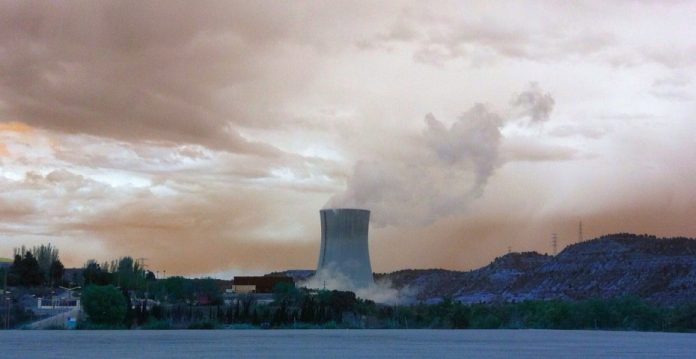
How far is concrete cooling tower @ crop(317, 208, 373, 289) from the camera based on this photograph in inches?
3071

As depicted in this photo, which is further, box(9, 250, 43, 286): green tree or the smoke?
box(9, 250, 43, 286): green tree

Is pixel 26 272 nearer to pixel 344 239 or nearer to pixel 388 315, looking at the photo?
pixel 344 239

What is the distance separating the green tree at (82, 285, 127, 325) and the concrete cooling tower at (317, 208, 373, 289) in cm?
2422

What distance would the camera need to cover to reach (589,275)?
14612 centimetres

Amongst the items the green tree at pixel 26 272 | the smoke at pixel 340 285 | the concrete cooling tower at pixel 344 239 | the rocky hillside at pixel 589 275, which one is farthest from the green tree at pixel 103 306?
the rocky hillside at pixel 589 275

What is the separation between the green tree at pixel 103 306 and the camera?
56969 millimetres

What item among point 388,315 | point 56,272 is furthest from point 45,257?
point 388,315

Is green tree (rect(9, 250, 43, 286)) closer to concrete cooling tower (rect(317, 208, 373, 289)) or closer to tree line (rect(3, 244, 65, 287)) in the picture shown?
tree line (rect(3, 244, 65, 287))

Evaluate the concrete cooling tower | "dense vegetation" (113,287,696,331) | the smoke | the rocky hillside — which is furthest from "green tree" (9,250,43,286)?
the rocky hillside

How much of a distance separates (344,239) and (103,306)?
2574 centimetres
